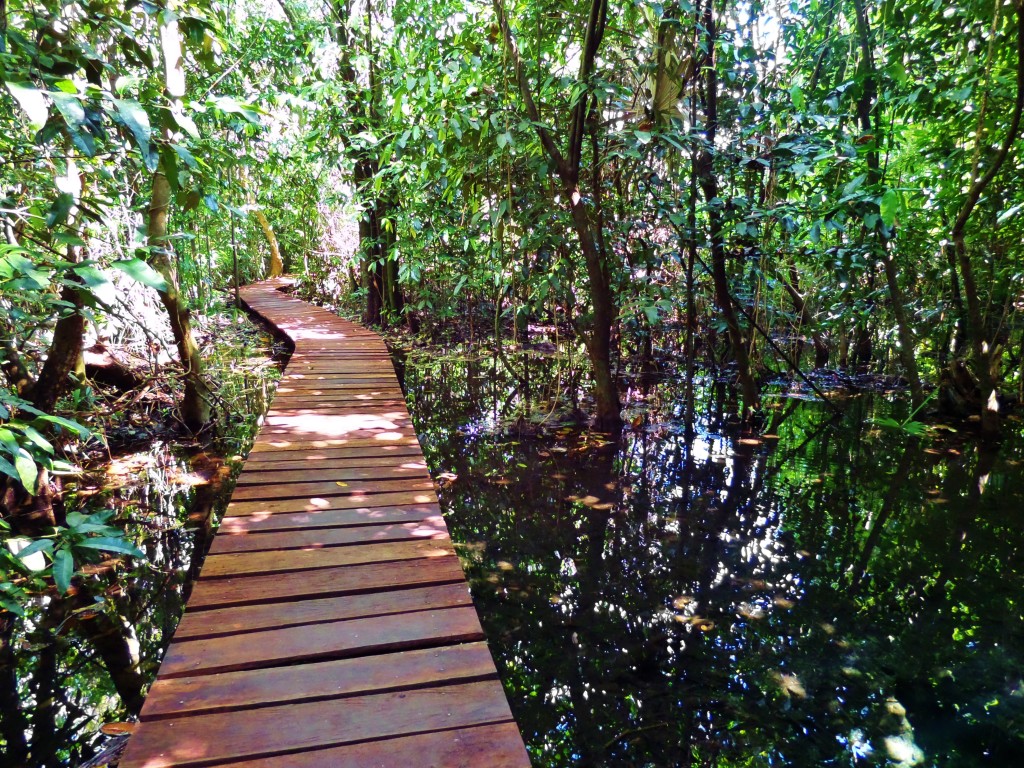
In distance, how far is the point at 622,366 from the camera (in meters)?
7.02

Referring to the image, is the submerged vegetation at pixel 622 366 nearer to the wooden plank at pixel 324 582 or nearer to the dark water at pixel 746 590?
the dark water at pixel 746 590

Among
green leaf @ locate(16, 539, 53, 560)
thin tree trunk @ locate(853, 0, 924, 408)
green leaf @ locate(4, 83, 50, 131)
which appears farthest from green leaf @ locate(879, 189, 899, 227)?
green leaf @ locate(16, 539, 53, 560)

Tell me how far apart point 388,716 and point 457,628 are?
0.38 meters

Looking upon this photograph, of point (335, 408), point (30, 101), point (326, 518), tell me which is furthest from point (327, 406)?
point (30, 101)

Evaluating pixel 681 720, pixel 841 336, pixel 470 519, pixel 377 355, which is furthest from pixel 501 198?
pixel 841 336

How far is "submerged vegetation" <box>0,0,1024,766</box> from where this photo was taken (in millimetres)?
2186

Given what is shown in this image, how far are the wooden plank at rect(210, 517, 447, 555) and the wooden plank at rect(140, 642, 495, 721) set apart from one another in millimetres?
696

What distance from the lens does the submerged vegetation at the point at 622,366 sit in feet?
7.17

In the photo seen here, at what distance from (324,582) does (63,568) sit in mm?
764

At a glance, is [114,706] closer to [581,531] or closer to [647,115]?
[581,531]

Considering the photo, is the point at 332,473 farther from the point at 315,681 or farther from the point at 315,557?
the point at 315,681

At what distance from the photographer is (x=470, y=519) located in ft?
12.3

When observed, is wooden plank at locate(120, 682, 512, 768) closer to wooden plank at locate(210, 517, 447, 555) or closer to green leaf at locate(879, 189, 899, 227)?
wooden plank at locate(210, 517, 447, 555)

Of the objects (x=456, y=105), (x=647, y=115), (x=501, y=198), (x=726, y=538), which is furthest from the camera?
(x=501, y=198)
